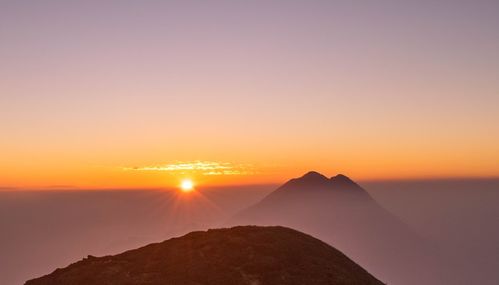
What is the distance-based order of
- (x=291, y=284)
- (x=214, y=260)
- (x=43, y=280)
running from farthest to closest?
(x=43, y=280)
(x=214, y=260)
(x=291, y=284)

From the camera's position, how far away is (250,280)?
142 ft

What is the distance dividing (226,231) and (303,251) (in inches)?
424

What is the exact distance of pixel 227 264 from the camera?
4659 centimetres

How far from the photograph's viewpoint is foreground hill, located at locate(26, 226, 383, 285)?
4441cm

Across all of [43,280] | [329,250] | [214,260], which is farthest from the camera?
[329,250]

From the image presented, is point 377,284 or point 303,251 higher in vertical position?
point 303,251

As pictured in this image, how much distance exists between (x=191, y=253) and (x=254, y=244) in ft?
23.7

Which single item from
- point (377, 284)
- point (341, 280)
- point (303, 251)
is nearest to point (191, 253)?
point (303, 251)

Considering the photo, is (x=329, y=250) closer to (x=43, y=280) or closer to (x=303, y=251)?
(x=303, y=251)

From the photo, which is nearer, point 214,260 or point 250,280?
point 250,280

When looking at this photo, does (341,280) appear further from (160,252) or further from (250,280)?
(160,252)

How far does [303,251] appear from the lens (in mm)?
51344

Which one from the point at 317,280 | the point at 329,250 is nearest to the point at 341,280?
the point at 317,280

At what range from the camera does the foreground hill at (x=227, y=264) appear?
44.4 metres
